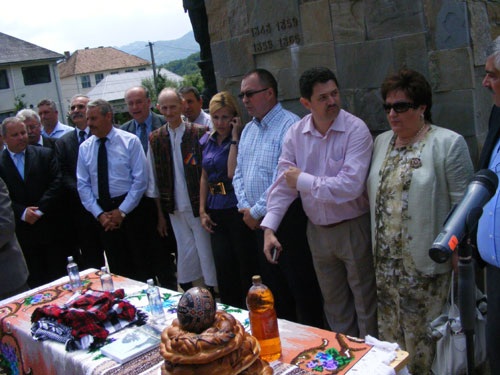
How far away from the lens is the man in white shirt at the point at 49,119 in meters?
6.00

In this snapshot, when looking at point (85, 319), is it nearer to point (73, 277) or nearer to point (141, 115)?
point (73, 277)

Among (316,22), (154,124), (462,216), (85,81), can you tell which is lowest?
(462,216)

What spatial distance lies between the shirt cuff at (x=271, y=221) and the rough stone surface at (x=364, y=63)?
1.10 metres

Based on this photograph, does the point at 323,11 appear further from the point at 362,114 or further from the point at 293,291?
the point at 293,291

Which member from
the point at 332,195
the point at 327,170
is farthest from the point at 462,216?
the point at 327,170

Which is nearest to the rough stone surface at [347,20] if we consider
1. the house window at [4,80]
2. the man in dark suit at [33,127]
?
the man in dark suit at [33,127]

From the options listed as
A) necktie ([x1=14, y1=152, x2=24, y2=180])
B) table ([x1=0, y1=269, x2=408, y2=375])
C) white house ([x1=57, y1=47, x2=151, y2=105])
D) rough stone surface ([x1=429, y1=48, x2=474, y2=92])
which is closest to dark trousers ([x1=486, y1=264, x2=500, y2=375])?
table ([x1=0, y1=269, x2=408, y2=375])

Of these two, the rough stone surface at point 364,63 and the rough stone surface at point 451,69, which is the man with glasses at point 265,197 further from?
the rough stone surface at point 451,69

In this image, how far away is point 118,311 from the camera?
258 centimetres

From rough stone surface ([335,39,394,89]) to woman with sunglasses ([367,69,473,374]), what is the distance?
59cm

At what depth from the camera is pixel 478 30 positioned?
296 centimetres

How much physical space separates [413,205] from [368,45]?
1.26 metres

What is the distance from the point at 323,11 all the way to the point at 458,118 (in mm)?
1245

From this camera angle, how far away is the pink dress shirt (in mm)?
2879
